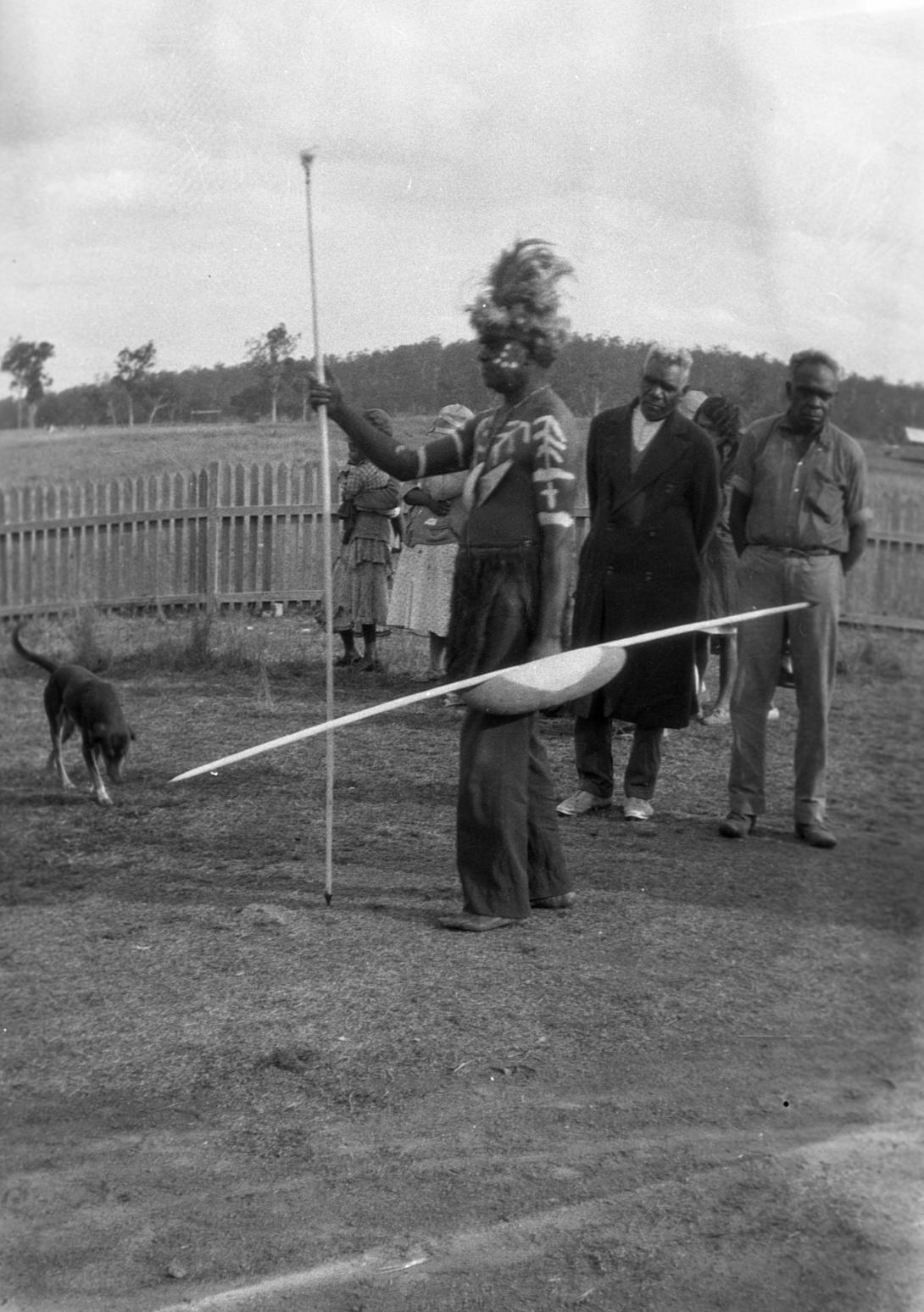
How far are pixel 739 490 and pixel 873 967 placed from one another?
973 millimetres

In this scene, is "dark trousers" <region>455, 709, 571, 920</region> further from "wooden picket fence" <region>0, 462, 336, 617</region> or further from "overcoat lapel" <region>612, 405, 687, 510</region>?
"overcoat lapel" <region>612, 405, 687, 510</region>

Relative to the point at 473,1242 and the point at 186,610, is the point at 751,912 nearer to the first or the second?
the point at 473,1242

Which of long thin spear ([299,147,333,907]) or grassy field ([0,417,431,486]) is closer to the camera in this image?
long thin spear ([299,147,333,907])

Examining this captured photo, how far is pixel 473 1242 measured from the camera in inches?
84.8

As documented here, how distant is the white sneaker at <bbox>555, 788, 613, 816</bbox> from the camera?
2770mm

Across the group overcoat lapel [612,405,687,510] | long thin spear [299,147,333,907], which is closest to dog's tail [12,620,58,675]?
long thin spear [299,147,333,907]

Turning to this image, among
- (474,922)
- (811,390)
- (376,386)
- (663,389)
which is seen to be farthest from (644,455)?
(474,922)

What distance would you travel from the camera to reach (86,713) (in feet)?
8.21

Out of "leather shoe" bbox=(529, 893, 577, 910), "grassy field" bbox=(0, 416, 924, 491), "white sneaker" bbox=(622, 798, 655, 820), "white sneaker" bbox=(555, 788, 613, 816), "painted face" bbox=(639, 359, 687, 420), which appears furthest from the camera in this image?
"leather shoe" bbox=(529, 893, 577, 910)

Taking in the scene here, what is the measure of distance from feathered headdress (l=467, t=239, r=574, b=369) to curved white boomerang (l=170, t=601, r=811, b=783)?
436 millimetres

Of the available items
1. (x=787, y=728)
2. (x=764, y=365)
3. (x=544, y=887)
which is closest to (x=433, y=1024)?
(x=544, y=887)

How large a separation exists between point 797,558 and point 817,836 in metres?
0.63

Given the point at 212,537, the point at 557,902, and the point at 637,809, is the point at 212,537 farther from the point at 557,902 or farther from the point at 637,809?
the point at 557,902

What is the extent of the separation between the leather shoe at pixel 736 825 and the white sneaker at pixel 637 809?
0.13 m
